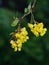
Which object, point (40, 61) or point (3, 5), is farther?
point (3, 5)

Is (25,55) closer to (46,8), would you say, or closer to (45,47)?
(45,47)

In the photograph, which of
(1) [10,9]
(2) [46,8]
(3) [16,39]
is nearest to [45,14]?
(2) [46,8]

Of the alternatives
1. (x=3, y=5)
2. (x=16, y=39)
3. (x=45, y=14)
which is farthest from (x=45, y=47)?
(x=16, y=39)

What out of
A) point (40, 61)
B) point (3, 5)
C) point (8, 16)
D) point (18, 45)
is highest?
point (3, 5)

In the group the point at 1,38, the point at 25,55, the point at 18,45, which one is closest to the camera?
the point at 18,45

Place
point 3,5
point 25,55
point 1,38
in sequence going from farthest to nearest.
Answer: point 3,5, point 25,55, point 1,38

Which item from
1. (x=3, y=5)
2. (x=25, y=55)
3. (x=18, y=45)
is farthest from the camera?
(x=3, y=5)

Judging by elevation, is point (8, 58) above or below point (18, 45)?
above

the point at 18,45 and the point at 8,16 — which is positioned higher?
the point at 8,16

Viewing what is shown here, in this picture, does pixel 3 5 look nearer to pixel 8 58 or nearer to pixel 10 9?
pixel 10 9
